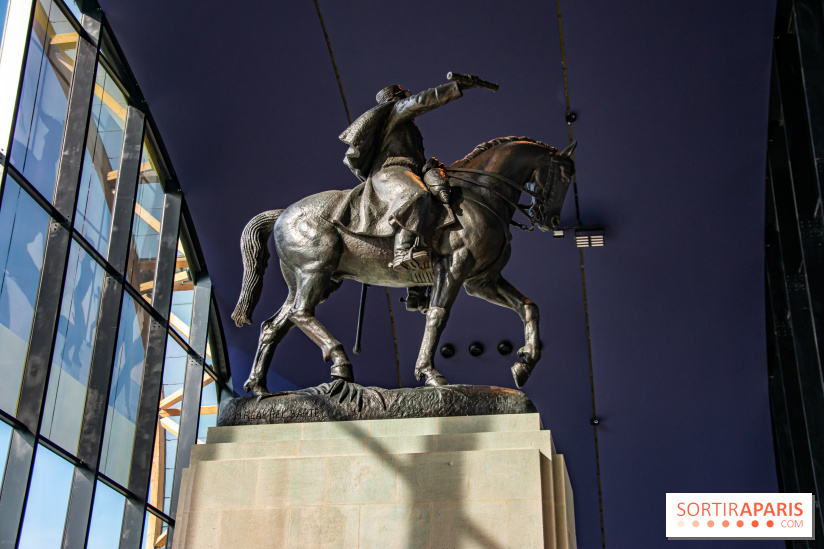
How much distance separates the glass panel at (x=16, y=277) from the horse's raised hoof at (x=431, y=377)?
420cm

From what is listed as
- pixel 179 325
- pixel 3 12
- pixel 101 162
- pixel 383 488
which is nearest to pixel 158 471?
pixel 179 325

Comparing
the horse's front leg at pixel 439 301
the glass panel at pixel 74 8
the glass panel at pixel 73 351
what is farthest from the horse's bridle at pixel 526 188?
the glass panel at pixel 74 8

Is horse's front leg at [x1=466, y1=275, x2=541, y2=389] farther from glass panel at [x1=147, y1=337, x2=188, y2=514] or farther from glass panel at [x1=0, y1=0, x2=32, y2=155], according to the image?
glass panel at [x1=147, y1=337, x2=188, y2=514]

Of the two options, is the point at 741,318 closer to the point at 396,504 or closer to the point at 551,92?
the point at 551,92

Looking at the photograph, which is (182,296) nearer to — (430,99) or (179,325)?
(179,325)

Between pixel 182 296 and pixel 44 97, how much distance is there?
4.88 meters

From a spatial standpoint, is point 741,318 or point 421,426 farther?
point 741,318

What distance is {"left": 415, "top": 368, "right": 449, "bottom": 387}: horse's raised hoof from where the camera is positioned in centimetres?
638

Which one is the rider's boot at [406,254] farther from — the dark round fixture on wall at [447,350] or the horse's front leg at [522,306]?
the dark round fixture on wall at [447,350]

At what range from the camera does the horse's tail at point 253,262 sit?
279 inches

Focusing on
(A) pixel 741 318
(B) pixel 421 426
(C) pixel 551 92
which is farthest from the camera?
(A) pixel 741 318

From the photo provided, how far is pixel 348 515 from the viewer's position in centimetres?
578

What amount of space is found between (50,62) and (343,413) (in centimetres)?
574

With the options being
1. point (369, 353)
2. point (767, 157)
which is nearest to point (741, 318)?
point (767, 157)
